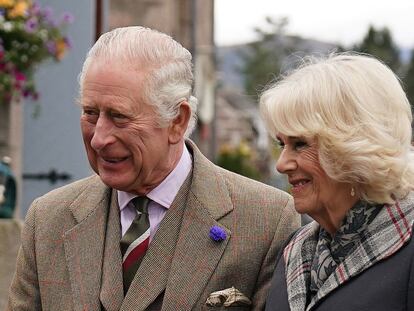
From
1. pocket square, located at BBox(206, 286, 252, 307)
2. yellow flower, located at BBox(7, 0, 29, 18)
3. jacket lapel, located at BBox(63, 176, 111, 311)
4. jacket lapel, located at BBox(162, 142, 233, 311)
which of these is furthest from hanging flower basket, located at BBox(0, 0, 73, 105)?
pocket square, located at BBox(206, 286, 252, 307)

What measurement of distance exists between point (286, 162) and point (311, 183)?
0.09m

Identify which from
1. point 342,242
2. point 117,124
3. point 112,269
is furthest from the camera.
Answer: point 112,269

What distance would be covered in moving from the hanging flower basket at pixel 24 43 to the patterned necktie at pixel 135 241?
3.80m

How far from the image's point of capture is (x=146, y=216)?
14.2 ft

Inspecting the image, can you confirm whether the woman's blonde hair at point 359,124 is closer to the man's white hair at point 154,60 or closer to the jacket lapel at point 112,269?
the man's white hair at point 154,60

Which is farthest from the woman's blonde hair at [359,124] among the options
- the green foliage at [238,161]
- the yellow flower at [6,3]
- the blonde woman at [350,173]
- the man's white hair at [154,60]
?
the green foliage at [238,161]

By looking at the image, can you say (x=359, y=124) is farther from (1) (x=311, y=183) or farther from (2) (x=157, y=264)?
(2) (x=157, y=264)

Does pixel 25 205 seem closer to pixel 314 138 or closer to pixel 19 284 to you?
pixel 19 284

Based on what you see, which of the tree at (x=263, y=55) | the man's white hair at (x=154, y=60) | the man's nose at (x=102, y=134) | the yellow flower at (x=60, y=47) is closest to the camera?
the man's nose at (x=102, y=134)

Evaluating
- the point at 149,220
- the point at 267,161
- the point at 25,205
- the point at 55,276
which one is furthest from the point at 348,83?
the point at 267,161

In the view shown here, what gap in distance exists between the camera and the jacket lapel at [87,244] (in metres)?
4.27

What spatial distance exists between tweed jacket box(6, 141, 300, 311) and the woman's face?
0.47 meters

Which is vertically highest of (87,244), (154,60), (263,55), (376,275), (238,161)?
(154,60)

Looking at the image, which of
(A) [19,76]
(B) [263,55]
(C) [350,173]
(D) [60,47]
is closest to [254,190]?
(C) [350,173]
